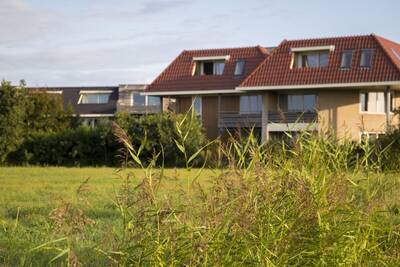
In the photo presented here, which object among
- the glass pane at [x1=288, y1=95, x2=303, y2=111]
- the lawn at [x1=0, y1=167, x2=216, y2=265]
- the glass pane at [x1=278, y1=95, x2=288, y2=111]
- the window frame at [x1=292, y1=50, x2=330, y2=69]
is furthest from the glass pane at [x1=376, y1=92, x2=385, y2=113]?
the lawn at [x1=0, y1=167, x2=216, y2=265]

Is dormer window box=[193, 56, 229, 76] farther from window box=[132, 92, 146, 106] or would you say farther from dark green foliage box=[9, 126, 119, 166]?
window box=[132, 92, 146, 106]

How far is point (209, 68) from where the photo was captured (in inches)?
1718

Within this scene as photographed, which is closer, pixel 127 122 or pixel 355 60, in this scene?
pixel 127 122

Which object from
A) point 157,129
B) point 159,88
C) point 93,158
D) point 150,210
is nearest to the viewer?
point 150,210

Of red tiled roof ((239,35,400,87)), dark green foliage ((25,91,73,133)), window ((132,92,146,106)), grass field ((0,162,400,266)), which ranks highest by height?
red tiled roof ((239,35,400,87))

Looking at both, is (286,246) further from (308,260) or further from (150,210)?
(150,210)

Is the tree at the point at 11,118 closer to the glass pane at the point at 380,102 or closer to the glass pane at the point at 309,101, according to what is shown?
the glass pane at the point at 309,101

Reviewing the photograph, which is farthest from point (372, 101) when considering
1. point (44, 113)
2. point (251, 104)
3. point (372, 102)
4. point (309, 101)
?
point (44, 113)

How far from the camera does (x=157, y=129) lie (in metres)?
33.2

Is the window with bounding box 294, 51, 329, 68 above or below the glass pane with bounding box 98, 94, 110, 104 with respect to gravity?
above

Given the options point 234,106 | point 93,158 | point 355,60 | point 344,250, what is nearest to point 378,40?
point 355,60

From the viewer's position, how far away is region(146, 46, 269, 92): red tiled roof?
4147 cm

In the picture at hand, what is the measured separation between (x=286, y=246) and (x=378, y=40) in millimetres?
33951

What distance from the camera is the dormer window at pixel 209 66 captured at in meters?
43.0
